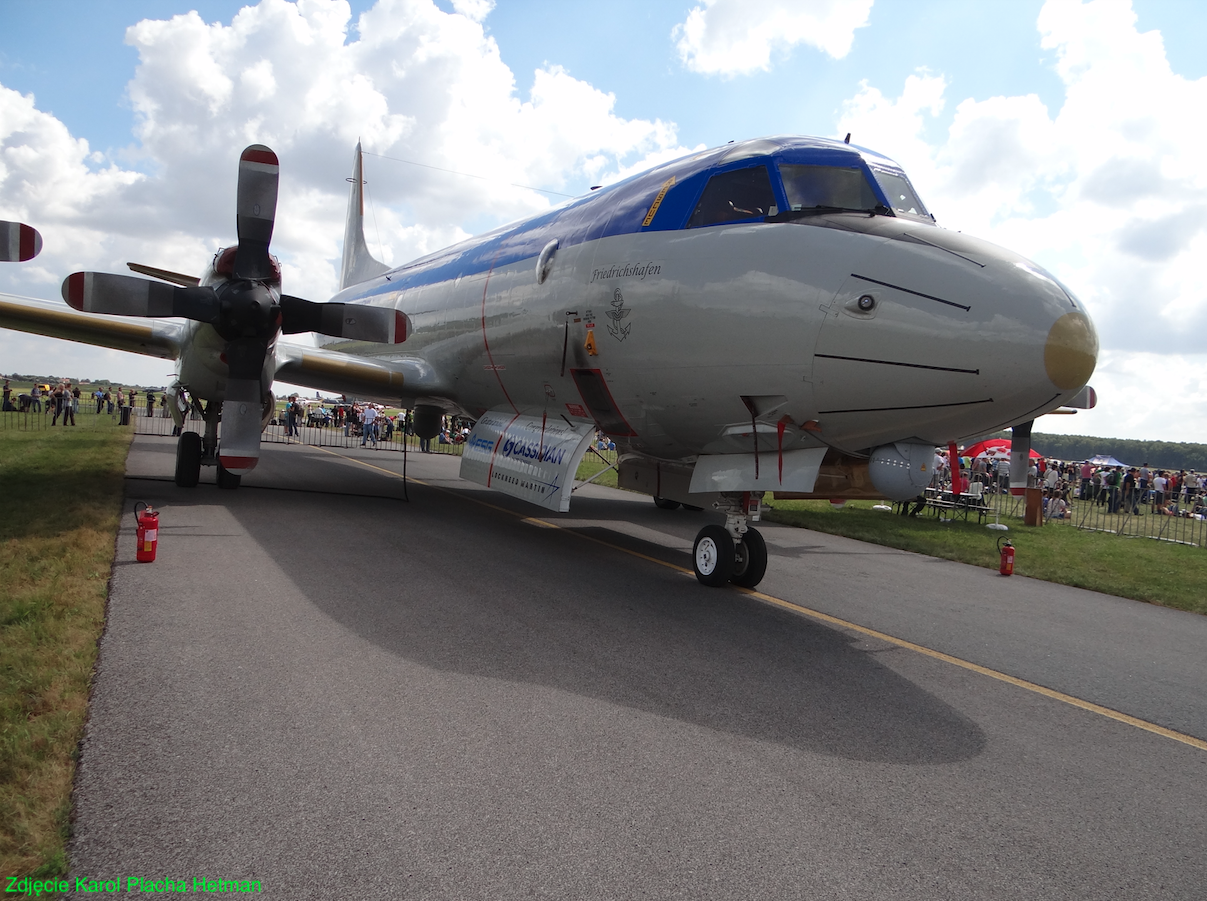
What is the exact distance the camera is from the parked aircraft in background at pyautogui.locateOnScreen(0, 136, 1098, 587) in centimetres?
526

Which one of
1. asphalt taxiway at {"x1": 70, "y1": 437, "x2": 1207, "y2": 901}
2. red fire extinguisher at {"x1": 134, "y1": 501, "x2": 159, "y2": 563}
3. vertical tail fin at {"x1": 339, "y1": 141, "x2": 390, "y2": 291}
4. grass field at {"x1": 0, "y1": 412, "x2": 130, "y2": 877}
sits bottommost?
asphalt taxiway at {"x1": 70, "y1": 437, "x2": 1207, "y2": 901}

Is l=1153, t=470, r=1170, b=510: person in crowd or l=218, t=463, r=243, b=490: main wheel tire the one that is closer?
l=218, t=463, r=243, b=490: main wheel tire

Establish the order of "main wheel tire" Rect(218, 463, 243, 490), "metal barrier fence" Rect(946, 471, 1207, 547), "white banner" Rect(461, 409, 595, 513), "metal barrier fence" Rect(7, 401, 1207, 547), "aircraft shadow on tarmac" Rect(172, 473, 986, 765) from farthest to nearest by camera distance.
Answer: "metal barrier fence" Rect(7, 401, 1207, 547)
"metal barrier fence" Rect(946, 471, 1207, 547)
"main wheel tire" Rect(218, 463, 243, 490)
"white banner" Rect(461, 409, 595, 513)
"aircraft shadow on tarmac" Rect(172, 473, 986, 765)

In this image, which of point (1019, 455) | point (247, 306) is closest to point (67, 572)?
point (247, 306)

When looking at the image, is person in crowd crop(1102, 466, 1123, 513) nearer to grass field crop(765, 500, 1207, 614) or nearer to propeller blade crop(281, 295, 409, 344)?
grass field crop(765, 500, 1207, 614)

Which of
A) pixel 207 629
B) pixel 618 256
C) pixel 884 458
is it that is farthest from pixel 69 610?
pixel 884 458

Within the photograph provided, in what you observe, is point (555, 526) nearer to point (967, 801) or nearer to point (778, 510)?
point (778, 510)

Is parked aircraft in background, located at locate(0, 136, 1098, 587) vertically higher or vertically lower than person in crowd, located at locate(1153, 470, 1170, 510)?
higher

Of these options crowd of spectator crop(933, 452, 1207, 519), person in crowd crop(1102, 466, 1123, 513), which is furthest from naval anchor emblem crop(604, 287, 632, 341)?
person in crowd crop(1102, 466, 1123, 513)

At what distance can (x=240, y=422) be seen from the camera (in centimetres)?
969

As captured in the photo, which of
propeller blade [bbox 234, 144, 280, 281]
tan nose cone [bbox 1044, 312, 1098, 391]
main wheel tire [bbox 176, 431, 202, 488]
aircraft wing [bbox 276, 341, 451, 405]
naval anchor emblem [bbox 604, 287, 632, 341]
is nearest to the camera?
tan nose cone [bbox 1044, 312, 1098, 391]

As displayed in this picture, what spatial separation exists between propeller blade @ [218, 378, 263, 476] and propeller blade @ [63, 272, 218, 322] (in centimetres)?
109

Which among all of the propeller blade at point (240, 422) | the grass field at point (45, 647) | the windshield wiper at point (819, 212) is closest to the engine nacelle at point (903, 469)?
the windshield wiper at point (819, 212)

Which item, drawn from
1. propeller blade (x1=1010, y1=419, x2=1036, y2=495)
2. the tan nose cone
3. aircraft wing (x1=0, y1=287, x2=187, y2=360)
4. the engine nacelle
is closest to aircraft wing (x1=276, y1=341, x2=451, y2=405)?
aircraft wing (x1=0, y1=287, x2=187, y2=360)
